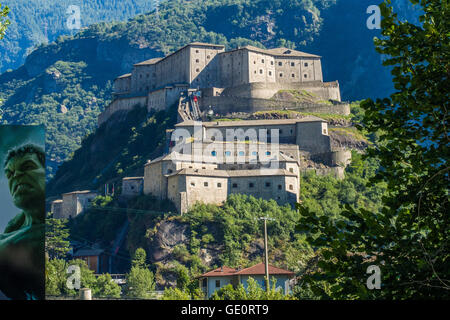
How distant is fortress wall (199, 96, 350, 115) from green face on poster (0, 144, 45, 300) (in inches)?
2951

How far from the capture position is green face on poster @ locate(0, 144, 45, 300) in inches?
428

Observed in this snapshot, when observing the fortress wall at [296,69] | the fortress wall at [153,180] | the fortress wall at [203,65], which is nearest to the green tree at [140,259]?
the fortress wall at [153,180]

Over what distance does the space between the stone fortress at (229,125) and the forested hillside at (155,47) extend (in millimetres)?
69366

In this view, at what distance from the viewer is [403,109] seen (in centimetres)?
1185

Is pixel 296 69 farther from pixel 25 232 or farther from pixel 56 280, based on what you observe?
pixel 25 232

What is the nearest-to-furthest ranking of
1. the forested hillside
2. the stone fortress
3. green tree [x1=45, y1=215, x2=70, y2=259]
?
the stone fortress → green tree [x1=45, y1=215, x2=70, y2=259] → the forested hillside

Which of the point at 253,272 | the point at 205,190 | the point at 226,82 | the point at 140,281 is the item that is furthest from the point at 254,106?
the point at 253,272

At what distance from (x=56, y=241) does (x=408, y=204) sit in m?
61.5

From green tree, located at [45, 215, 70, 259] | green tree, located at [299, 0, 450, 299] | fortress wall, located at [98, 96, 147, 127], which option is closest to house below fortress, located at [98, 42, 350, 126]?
fortress wall, located at [98, 96, 147, 127]

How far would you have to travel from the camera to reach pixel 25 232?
11.2 metres

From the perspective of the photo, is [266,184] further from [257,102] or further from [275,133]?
[257,102]

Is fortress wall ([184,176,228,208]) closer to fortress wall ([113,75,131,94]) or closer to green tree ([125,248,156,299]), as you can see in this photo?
green tree ([125,248,156,299])
